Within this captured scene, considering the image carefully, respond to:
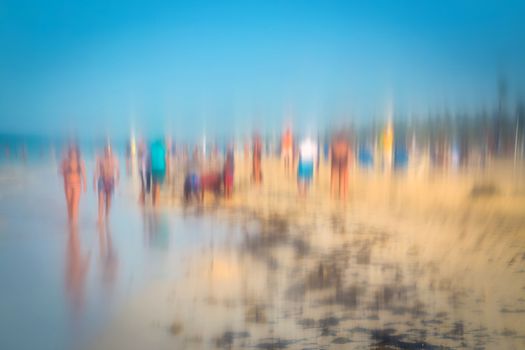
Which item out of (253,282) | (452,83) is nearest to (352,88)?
(452,83)

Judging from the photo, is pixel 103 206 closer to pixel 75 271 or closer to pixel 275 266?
pixel 75 271

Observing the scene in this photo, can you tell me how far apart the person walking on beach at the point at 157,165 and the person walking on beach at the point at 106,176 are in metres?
0.16

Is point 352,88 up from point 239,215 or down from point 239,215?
up

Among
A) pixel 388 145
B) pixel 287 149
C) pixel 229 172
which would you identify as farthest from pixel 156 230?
pixel 388 145

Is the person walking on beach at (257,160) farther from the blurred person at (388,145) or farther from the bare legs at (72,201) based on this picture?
the bare legs at (72,201)

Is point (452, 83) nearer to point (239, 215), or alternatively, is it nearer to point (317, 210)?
point (317, 210)

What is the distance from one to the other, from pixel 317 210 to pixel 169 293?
0.77 meters

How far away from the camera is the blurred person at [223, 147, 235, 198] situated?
1.93m

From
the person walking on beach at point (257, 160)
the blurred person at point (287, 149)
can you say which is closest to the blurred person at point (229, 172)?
the person walking on beach at point (257, 160)

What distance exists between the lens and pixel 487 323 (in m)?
1.88

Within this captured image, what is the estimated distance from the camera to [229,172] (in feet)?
6.45

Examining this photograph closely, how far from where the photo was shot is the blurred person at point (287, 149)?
77.1 inches

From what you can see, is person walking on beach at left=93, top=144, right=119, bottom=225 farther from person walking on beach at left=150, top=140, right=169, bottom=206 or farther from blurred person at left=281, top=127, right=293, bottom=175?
blurred person at left=281, top=127, right=293, bottom=175

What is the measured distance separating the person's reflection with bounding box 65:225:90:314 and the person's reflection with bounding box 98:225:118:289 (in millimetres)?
68
